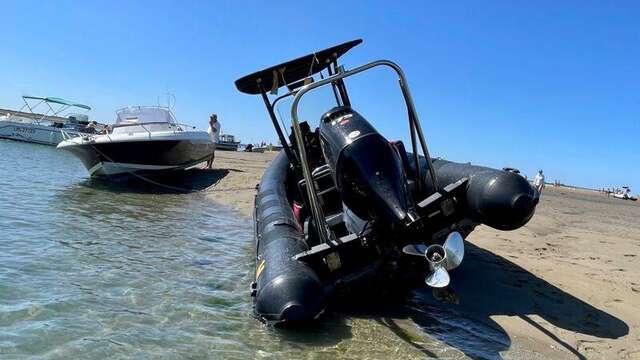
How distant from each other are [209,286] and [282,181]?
2664 mm

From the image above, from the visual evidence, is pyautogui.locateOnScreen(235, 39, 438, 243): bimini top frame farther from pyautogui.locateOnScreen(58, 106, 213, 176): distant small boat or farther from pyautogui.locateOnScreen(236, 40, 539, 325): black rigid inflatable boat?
pyautogui.locateOnScreen(58, 106, 213, 176): distant small boat

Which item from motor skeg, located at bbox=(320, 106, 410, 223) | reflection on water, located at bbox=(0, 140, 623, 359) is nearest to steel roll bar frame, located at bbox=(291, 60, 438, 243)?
motor skeg, located at bbox=(320, 106, 410, 223)

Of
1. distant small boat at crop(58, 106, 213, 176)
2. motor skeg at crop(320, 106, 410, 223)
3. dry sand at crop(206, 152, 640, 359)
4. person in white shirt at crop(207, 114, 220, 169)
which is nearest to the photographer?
dry sand at crop(206, 152, 640, 359)

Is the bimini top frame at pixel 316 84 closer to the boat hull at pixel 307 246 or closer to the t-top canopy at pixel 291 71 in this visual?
the t-top canopy at pixel 291 71

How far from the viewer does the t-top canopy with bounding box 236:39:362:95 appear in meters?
6.29

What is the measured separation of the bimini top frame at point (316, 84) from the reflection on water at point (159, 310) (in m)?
1.06

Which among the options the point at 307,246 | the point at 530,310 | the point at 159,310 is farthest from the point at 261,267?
the point at 530,310

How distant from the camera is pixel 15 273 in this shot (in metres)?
4.92

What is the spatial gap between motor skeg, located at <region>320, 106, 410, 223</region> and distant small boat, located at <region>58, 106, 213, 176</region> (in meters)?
9.90

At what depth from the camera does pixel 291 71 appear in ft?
22.7

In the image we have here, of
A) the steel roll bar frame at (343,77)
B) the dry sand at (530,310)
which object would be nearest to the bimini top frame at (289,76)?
the steel roll bar frame at (343,77)

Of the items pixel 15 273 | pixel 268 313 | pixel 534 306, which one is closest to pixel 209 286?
pixel 268 313

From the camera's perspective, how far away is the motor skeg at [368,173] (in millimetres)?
4531

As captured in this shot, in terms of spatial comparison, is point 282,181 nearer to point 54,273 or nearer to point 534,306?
point 54,273
